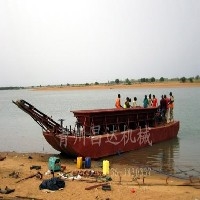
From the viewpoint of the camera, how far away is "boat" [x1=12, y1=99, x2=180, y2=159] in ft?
47.2

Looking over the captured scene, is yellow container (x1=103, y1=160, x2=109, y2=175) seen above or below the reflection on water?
above

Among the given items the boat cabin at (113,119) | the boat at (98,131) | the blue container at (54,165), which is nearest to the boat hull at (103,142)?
the boat at (98,131)

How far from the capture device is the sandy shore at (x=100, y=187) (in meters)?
9.61

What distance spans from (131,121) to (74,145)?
14.0ft

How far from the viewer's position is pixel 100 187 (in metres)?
10.3

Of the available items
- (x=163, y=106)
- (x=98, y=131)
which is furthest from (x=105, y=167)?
(x=163, y=106)

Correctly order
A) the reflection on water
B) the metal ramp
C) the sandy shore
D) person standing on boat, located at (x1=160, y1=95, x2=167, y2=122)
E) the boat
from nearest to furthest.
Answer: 1. the sandy shore
2. the reflection on water
3. the boat
4. the metal ramp
5. person standing on boat, located at (x1=160, y1=95, x2=167, y2=122)

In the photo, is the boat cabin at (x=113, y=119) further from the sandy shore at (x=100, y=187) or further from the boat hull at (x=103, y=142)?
the sandy shore at (x=100, y=187)

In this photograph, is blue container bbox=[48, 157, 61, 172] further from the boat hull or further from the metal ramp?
the metal ramp

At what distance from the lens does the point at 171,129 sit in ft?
Answer: 68.3

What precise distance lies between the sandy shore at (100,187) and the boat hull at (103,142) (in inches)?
36.5

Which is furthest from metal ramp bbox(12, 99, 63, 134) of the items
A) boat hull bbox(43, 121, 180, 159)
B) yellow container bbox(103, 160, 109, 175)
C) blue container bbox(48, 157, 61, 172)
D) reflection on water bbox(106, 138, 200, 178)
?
yellow container bbox(103, 160, 109, 175)

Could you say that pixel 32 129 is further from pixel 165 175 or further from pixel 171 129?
pixel 165 175

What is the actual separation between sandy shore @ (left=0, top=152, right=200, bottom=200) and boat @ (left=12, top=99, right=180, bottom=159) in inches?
42.9
